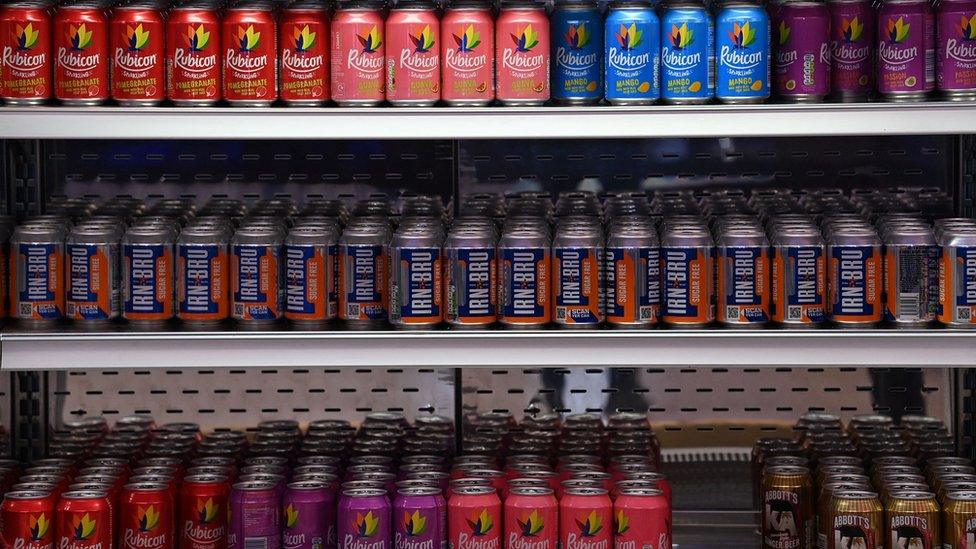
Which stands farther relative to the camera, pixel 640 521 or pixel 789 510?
pixel 789 510

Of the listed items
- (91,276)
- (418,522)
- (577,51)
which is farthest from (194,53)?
(418,522)

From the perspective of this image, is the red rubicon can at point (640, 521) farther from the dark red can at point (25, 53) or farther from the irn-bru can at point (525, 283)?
the dark red can at point (25, 53)

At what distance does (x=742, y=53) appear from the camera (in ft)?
6.89

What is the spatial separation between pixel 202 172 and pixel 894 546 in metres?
1.60

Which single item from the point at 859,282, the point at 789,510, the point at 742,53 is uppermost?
the point at 742,53

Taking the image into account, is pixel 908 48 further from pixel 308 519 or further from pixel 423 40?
pixel 308 519

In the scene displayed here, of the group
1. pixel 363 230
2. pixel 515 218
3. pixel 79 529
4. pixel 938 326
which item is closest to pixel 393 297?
pixel 363 230

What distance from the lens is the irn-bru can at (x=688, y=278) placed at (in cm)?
214

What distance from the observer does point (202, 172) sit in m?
2.67

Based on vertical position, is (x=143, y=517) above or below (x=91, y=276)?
below

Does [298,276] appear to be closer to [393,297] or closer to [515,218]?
[393,297]

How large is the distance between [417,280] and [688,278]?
48 cm

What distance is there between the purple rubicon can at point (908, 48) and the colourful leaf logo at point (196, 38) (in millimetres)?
1185

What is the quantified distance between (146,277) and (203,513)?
0.43 metres
